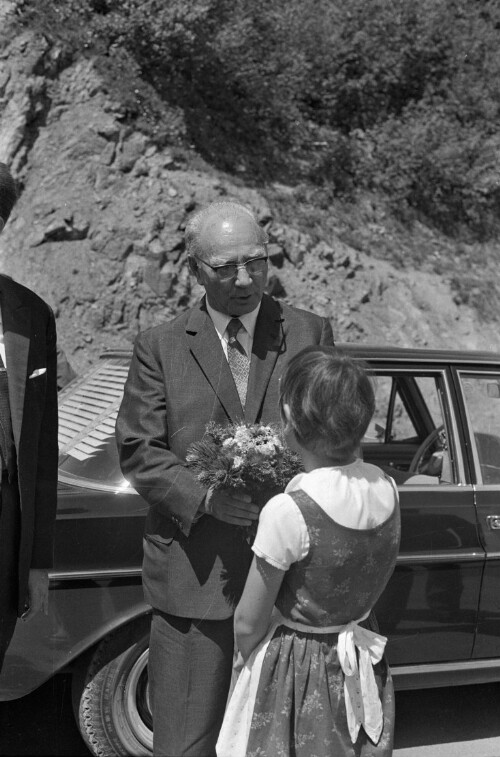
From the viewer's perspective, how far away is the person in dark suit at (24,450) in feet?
7.86

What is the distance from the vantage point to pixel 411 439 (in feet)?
17.8

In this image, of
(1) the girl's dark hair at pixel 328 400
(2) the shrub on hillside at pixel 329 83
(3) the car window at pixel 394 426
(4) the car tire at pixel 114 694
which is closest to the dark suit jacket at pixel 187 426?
(1) the girl's dark hair at pixel 328 400

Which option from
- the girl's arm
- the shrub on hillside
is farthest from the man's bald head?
the shrub on hillside

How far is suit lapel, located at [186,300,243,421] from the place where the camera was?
2.64 m

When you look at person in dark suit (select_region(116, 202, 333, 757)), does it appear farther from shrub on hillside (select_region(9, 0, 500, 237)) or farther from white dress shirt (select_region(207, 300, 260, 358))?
shrub on hillside (select_region(9, 0, 500, 237))

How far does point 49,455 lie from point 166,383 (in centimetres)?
42

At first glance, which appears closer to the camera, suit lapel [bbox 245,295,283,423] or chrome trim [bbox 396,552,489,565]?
suit lapel [bbox 245,295,283,423]

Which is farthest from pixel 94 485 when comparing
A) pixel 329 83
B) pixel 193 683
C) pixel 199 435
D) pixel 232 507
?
pixel 329 83

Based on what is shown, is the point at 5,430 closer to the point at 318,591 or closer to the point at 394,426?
the point at 318,591

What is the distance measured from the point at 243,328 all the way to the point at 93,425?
4.60 feet

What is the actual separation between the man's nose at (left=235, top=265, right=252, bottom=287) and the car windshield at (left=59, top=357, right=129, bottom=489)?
49.6 inches

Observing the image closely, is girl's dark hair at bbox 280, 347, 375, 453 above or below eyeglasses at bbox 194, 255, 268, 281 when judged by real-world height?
Result: below

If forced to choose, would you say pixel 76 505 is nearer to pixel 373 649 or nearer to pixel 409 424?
pixel 373 649

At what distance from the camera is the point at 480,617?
388cm
